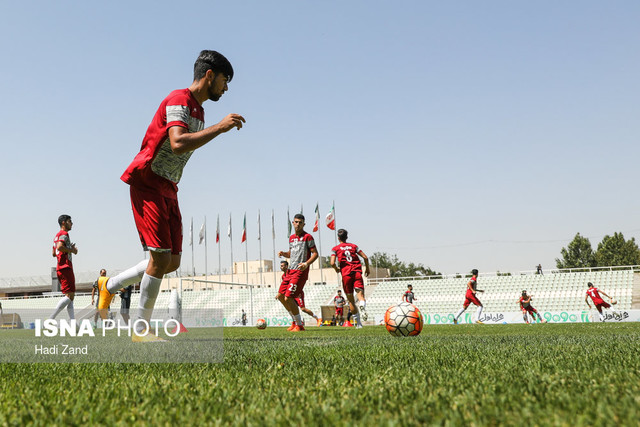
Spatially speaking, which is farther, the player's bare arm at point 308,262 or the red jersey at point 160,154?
the player's bare arm at point 308,262

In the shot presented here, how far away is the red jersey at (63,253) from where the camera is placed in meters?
10.1

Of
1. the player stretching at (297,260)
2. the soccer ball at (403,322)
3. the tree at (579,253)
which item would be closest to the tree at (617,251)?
the tree at (579,253)

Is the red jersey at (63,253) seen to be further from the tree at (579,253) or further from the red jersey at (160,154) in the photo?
the tree at (579,253)

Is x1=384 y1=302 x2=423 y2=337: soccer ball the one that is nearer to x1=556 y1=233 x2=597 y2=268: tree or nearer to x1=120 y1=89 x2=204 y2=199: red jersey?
x1=120 y1=89 x2=204 y2=199: red jersey

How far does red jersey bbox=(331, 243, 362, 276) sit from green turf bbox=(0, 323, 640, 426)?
875 cm

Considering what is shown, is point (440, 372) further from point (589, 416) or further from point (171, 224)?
point (171, 224)

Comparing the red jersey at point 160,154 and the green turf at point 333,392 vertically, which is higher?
the red jersey at point 160,154

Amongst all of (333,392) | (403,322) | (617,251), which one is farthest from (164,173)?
(617,251)

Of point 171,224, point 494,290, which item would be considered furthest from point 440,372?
point 494,290

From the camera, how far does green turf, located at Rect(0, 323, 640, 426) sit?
1530 millimetres

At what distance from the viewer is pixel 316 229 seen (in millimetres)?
53781

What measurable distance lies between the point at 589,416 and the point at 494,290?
41.3m

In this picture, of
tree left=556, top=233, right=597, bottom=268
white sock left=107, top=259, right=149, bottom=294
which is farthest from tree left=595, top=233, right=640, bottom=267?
white sock left=107, top=259, right=149, bottom=294

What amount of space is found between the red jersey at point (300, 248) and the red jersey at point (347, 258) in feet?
4.40
